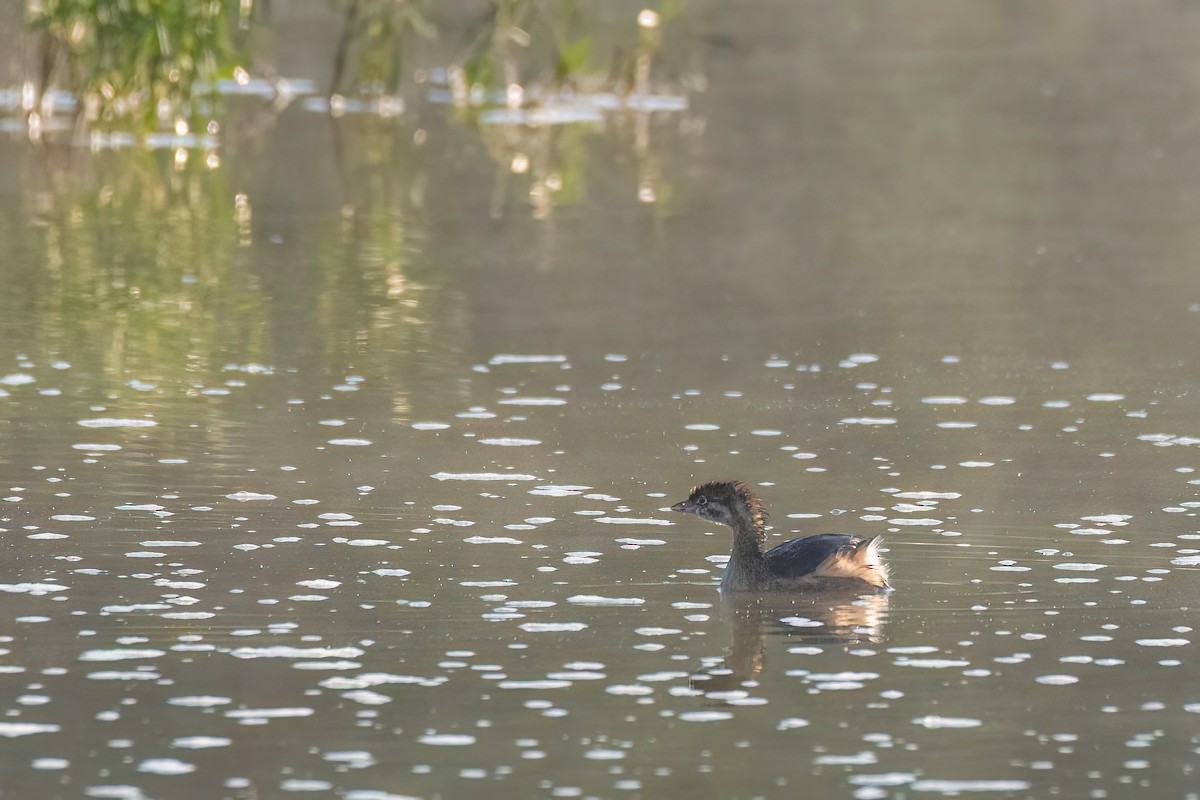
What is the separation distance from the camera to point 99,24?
74.7 feet

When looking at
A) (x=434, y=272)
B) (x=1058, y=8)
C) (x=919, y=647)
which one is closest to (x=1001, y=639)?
(x=919, y=647)

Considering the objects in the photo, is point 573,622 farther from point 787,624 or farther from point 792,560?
point 792,560

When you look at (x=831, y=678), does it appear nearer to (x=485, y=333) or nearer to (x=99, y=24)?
(x=485, y=333)

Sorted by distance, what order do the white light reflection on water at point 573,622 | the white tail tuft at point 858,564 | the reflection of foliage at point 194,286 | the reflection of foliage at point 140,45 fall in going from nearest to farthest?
1. the white light reflection on water at point 573,622
2. the white tail tuft at point 858,564
3. the reflection of foliage at point 194,286
4. the reflection of foliage at point 140,45

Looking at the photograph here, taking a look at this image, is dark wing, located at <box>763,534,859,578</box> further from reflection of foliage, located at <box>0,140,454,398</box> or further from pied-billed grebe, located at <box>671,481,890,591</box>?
reflection of foliage, located at <box>0,140,454,398</box>

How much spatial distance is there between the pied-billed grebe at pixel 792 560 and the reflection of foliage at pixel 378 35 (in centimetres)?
1484


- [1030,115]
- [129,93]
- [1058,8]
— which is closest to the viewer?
[129,93]

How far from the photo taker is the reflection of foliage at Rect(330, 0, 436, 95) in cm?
2516

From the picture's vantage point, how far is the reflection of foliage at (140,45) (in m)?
22.5

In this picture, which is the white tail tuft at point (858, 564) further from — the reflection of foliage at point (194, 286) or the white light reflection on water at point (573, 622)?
the reflection of foliage at point (194, 286)

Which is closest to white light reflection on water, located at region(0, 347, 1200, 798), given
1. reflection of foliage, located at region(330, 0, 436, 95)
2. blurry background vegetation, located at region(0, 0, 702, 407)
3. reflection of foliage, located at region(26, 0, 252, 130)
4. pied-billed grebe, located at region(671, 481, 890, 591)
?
pied-billed grebe, located at region(671, 481, 890, 591)

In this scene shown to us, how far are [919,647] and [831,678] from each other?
501mm

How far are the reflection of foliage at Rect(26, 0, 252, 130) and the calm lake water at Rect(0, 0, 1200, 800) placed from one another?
0.76 m

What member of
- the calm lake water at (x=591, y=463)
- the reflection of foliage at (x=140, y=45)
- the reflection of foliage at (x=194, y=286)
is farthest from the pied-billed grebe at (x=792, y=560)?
the reflection of foliage at (x=140, y=45)
